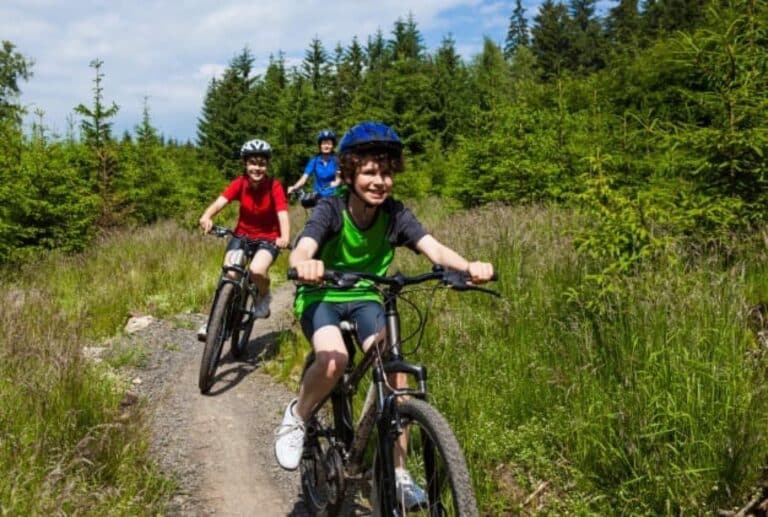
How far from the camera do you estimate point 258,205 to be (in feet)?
24.6

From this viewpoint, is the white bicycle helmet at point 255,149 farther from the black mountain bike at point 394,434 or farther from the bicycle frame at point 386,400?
the bicycle frame at point 386,400

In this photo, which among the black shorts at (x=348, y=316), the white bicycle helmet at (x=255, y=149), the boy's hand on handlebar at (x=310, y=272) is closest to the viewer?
the boy's hand on handlebar at (x=310, y=272)

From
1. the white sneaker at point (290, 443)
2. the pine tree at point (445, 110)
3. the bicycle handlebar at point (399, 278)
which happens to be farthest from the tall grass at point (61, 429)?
the pine tree at point (445, 110)

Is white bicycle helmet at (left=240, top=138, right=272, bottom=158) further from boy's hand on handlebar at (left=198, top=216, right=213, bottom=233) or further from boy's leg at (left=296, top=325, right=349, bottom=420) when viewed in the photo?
boy's leg at (left=296, top=325, right=349, bottom=420)

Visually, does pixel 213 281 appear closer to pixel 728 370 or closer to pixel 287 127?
pixel 728 370

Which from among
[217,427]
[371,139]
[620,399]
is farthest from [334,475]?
[217,427]

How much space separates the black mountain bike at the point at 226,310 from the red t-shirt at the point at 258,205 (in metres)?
0.49

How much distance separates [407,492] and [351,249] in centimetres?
154

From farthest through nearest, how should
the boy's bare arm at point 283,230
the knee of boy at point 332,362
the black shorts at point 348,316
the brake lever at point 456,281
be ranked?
the boy's bare arm at point 283,230
the black shorts at point 348,316
the knee of boy at point 332,362
the brake lever at point 456,281

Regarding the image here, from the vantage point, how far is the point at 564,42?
69.1 m

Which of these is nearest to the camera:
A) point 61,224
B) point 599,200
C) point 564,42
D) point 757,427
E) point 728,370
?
point 757,427

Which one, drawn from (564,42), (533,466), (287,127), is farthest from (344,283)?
(564,42)

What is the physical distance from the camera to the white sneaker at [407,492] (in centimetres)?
279

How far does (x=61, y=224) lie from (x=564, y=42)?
6827cm
